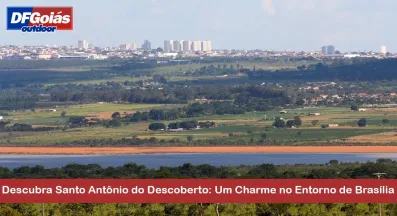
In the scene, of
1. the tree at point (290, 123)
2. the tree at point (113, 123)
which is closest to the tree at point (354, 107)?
the tree at point (290, 123)

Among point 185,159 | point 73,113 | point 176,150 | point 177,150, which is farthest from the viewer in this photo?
point 73,113

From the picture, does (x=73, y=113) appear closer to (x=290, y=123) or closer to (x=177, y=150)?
(x=290, y=123)

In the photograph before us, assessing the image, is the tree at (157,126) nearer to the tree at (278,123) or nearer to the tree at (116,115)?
the tree at (116,115)

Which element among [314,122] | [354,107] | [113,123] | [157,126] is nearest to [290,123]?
[314,122]

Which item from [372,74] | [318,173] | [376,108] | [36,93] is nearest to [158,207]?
→ [318,173]

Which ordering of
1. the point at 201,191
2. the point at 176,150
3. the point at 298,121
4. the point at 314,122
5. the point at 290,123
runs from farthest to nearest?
the point at 298,121, the point at 290,123, the point at 314,122, the point at 176,150, the point at 201,191

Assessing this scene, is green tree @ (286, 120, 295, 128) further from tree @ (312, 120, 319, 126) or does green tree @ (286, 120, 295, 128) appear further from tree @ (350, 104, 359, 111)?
tree @ (350, 104, 359, 111)

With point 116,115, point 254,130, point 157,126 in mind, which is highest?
point 116,115
